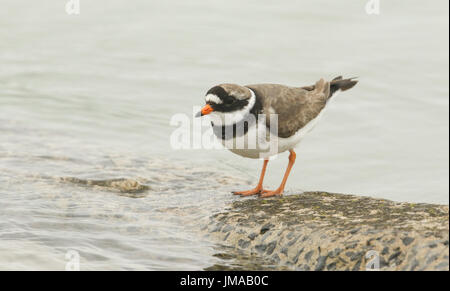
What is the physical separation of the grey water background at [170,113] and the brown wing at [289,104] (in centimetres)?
98

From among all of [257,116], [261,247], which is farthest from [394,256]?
[257,116]

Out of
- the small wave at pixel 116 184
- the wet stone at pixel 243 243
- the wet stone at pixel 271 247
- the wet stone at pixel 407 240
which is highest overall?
the wet stone at pixel 407 240

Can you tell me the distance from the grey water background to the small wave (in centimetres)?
3

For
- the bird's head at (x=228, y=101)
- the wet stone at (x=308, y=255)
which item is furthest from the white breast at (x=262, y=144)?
the wet stone at (x=308, y=255)

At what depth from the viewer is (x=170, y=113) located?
15.4 metres

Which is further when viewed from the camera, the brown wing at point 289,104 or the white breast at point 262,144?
the brown wing at point 289,104

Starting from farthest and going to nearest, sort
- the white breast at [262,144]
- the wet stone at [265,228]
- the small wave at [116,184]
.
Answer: the small wave at [116,184]
the white breast at [262,144]
the wet stone at [265,228]

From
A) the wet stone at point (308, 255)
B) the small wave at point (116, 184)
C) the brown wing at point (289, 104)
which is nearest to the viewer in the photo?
the wet stone at point (308, 255)

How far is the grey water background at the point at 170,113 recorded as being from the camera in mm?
7809

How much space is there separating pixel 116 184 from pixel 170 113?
6.00m

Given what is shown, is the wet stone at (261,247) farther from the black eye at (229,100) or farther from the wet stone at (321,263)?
the black eye at (229,100)

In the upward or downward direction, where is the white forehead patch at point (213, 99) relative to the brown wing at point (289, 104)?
upward

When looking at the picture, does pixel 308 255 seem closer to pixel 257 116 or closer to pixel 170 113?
pixel 257 116

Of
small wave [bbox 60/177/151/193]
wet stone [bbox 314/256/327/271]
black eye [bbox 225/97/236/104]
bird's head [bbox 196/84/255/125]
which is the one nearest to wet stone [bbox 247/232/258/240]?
wet stone [bbox 314/256/327/271]
